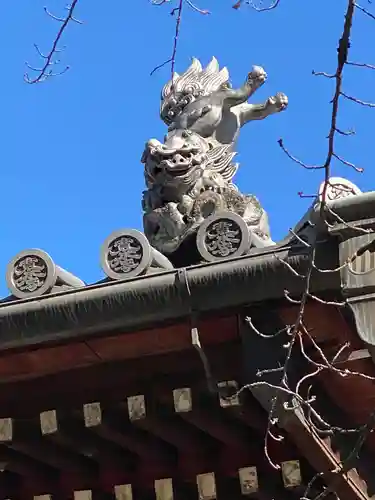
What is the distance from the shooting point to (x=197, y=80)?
5.47 meters

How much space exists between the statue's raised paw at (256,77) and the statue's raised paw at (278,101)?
0.43 feet

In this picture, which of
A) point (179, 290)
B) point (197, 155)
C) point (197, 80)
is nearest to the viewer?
point (179, 290)

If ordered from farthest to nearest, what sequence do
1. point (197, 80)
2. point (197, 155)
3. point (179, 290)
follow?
point (197, 80) < point (197, 155) < point (179, 290)

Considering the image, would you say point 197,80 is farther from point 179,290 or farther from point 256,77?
point 179,290

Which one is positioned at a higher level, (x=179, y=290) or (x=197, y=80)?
(x=197, y=80)

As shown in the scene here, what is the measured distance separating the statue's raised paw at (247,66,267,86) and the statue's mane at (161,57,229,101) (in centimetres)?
17

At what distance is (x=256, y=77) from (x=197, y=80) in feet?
1.11

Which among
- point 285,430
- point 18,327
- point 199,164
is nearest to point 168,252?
point 199,164

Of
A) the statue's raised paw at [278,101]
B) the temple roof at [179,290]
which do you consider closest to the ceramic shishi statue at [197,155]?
the statue's raised paw at [278,101]

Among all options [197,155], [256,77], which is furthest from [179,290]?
[256,77]

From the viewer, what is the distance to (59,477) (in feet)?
13.8

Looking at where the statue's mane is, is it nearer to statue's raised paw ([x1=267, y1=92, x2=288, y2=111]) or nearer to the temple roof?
statue's raised paw ([x1=267, y1=92, x2=288, y2=111])

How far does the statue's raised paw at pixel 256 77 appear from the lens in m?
5.30

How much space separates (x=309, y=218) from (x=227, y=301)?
41cm
